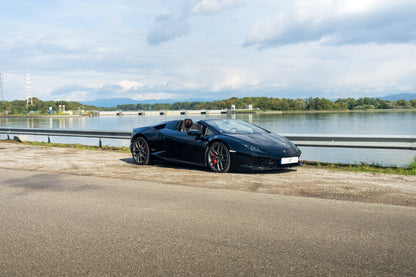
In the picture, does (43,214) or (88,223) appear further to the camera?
(43,214)

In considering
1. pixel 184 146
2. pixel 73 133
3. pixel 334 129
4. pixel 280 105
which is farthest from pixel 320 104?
pixel 184 146

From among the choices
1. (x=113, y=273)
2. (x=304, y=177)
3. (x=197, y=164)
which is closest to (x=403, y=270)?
(x=113, y=273)

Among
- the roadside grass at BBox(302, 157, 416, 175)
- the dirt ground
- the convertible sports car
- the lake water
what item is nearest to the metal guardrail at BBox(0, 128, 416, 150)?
the roadside grass at BBox(302, 157, 416, 175)

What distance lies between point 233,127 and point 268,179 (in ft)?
6.97

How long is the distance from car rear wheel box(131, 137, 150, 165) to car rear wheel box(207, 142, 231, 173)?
215 centimetres

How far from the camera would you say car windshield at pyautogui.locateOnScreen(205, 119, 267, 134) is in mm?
9477

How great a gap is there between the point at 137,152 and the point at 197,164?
2211mm

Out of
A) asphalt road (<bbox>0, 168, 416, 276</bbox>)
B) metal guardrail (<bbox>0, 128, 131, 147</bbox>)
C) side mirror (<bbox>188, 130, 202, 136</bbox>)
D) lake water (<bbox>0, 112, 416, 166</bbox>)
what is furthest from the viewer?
lake water (<bbox>0, 112, 416, 166</bbox>)

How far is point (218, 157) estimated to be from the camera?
9.05m

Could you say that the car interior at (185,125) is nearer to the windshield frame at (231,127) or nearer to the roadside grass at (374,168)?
the windshield frame at (231,127)

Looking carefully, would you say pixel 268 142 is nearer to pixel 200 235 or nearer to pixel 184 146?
pixel 184 146

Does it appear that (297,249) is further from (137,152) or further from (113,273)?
(137,152)

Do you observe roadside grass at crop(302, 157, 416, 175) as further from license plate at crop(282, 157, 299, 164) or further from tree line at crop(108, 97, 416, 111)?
tree line at crop(108, 97, 416, 111)

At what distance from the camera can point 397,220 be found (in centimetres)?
475
